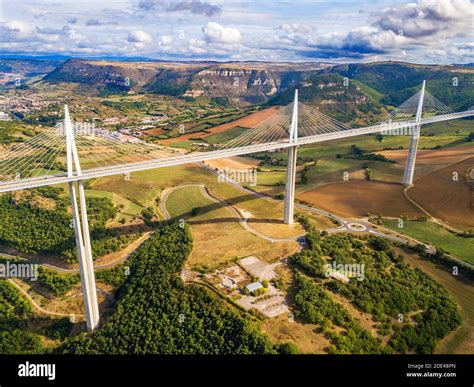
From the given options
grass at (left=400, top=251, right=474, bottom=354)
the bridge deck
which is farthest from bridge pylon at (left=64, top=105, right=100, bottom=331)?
grass at (left=400, top=251, right=474, bottom=354)

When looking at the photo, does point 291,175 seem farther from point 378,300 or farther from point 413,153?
point 413,153

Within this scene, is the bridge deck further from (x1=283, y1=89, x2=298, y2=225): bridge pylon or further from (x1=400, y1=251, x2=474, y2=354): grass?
(x1=400, y1=251, x2=474, y2=354): grass

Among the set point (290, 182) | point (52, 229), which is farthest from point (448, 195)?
point (52, 229)

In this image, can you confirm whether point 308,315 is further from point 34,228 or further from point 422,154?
point 422,154

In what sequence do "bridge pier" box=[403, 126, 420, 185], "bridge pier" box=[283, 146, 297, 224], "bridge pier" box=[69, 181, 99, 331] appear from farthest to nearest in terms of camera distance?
"bridge pier" box=[403, 126, 420, 185] < "bridge pier" box=[283, 146, 297, 224] < "bridge pier" box=[69, 181, 99, 331]

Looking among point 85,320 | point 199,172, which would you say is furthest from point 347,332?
point 199,172
